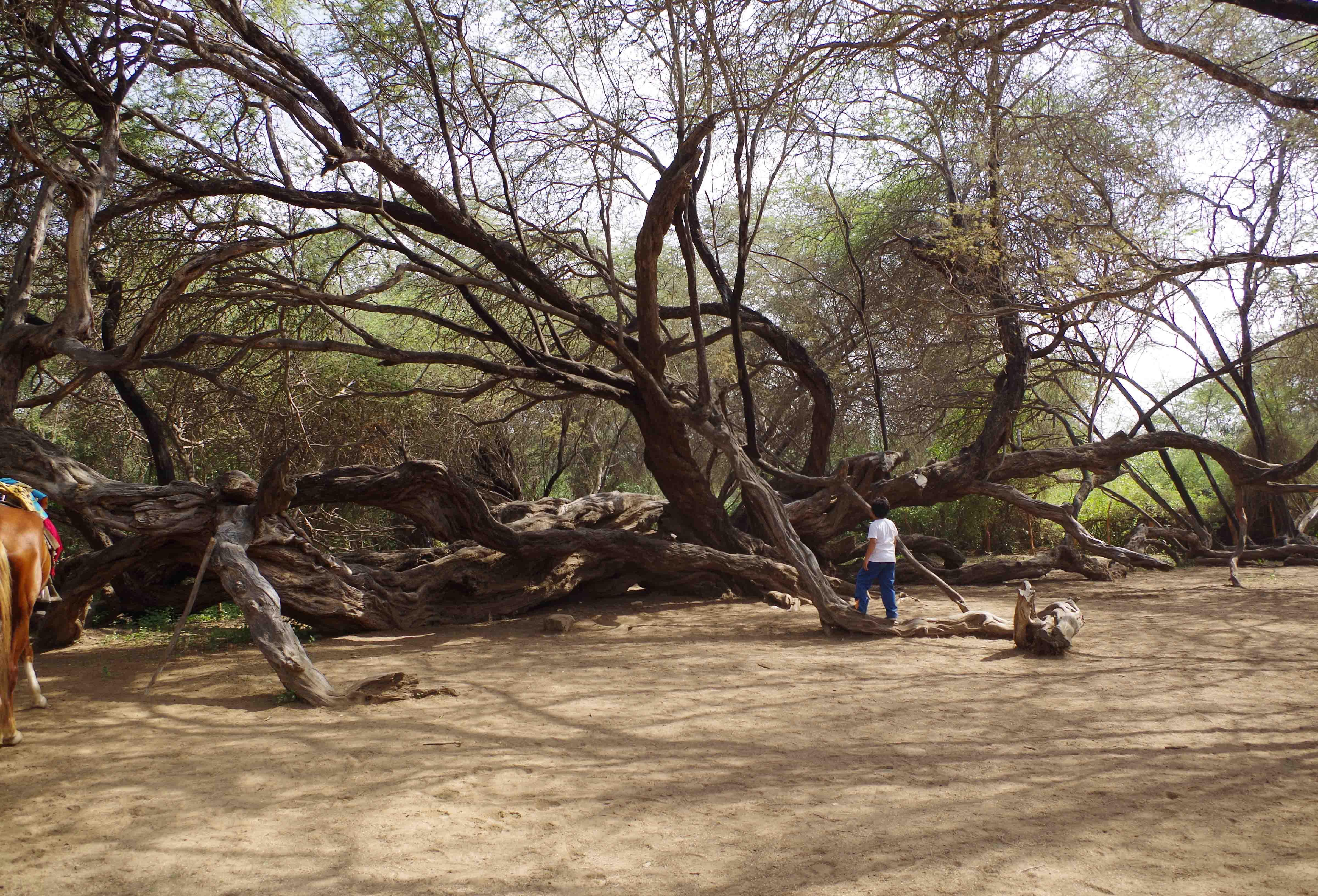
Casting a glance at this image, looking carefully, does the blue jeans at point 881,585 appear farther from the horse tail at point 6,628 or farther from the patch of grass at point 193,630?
the horse tail at point 6,628

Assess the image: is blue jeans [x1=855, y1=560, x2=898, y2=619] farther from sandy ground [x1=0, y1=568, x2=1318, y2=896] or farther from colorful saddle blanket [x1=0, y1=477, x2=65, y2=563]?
colorful saddle blanket [x1=0, y1=477, x2=65, y2=563]

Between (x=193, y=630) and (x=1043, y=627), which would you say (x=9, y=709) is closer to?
(x=193, y=630)

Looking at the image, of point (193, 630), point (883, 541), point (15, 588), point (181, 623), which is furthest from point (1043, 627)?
point (193, 630)

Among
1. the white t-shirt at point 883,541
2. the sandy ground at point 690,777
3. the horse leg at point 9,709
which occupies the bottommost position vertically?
the sandy ground at point 690,777

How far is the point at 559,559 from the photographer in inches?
371

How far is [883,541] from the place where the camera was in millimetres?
8336

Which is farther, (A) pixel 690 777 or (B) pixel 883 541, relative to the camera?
(B) pixel 883 541

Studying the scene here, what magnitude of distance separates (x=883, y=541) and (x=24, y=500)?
6.67 metres

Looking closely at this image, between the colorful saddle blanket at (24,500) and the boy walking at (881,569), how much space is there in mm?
6230

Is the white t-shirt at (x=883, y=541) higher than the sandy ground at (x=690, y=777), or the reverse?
the white t-shirt at (x=883, y=541)

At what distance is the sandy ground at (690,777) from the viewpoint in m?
2.98

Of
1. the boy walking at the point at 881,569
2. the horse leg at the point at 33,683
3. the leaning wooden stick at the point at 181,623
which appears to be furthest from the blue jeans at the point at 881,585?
the horse leg at the point at 33,683

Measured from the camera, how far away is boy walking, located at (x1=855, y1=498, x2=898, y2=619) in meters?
8.20

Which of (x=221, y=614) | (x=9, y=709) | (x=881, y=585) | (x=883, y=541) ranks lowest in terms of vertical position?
(x=9, y=709)
